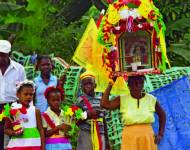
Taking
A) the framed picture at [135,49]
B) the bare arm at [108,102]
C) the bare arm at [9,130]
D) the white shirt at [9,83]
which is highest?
the framed picture at [135,49]

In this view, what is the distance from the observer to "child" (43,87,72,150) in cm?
675

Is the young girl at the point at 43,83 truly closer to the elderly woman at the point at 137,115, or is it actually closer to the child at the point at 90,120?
the child at the point at 90,120

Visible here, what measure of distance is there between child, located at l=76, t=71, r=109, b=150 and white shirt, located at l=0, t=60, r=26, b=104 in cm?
79

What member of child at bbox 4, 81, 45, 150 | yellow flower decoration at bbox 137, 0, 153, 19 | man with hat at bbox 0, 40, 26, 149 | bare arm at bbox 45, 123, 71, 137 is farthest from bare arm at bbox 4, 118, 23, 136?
yellow flower decoration at bbox 137, 0, 153, 19

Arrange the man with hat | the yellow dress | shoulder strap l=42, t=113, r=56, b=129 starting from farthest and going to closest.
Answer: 1. the man with hat
2. shoulder strap l=42, t=113, r=56, b=129
3. the yellow dress

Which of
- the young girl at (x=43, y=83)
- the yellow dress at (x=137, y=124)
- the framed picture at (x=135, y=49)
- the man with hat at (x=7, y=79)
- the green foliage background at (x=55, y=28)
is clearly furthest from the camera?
the green foliage background at (x=55, y=28)

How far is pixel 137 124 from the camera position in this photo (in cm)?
648

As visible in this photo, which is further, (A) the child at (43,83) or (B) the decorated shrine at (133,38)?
(A) the child at (43,83)

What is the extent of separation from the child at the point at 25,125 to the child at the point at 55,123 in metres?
0.11

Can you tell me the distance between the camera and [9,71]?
7227 millimetres

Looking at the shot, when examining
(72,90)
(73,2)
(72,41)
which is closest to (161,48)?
(72,90)

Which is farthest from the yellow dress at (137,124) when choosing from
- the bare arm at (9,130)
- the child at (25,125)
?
the bare arm at (9,130)

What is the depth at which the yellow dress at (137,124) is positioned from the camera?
21.2 ft

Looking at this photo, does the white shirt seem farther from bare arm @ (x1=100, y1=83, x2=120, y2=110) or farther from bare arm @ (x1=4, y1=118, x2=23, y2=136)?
bare arm @ (x1=100, y1=83, x2=120, y2=110)
